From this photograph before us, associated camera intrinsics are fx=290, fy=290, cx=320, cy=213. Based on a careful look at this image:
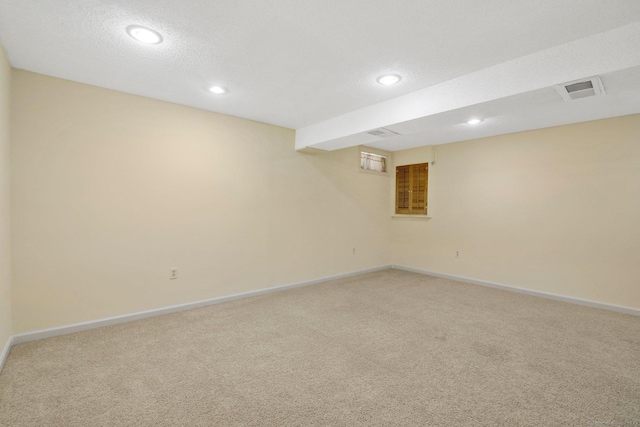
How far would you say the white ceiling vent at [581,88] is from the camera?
2.20 meters

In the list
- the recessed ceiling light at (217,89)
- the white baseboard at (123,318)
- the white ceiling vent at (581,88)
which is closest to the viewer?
the white ceiling vent at (581,88)

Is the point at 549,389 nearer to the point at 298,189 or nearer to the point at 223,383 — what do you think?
the point at 223,383

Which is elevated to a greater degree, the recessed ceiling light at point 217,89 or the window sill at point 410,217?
the recessed ceiling light at point 217,89

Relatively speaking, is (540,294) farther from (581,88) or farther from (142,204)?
(142,204)

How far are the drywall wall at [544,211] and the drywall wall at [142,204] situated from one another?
2516 millimetres

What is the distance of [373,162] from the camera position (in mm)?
6074

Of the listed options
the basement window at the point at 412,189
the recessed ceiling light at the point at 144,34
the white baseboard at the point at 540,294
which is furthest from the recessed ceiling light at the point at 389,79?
the white baseboard at the point at 540,294

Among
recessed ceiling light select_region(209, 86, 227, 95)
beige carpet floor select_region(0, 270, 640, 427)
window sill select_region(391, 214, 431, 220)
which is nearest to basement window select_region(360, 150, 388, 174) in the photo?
window sill select_region(391, 214, 431, 220)

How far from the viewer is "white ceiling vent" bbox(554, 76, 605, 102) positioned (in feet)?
7.21

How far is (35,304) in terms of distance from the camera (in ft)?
9.04

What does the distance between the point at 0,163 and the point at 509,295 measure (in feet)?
19.8

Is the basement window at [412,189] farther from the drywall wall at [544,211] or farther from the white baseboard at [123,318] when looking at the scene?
the white baseboard at [123,318]

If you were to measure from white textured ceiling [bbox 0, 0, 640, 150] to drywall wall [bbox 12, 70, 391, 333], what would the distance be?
0.44 m

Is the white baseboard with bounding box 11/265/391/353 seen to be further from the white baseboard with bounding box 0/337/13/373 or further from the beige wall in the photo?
the beige wall
